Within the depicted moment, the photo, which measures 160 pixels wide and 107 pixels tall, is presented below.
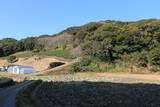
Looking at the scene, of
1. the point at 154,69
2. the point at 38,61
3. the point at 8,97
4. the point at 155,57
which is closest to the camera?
the point at 8,97

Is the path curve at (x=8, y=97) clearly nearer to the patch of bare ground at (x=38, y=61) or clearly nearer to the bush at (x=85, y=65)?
the bush at (x=85, y=65)

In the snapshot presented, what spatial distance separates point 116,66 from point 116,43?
5422 mm

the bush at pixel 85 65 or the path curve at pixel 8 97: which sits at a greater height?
the path curve at pixel 8 97

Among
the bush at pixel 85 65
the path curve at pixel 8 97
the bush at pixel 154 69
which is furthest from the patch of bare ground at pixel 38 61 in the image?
the path curve at pixel 8 97

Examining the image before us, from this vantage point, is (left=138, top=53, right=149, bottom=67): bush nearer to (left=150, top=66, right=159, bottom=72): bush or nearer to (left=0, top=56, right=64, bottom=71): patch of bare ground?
(left=150, top=66, right=159, bottom=72): bush

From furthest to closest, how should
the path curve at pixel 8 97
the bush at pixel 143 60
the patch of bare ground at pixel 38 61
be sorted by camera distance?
the patch of bare ground at pixel 38 61 < the bush at pixel 143 60 < the path curve at pixel 8 97

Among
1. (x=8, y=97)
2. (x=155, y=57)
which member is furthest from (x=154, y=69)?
(x=8, y=97)

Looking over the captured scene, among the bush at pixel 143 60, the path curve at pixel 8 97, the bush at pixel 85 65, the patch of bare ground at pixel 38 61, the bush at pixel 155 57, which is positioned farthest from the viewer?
the patch of bare ground at pixel 38 61

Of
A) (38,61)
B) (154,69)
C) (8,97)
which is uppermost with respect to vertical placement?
(8,97)

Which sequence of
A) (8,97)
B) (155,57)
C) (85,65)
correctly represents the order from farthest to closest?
(85,65) → (155,57) → (8,97)

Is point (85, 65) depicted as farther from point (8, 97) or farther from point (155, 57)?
point (8, 97)

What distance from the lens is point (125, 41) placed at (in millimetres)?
45875

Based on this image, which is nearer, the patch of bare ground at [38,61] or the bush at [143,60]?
the bush at [143,60]

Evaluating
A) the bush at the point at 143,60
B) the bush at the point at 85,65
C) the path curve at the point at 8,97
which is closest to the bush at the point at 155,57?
the bush at the point at 143,60
